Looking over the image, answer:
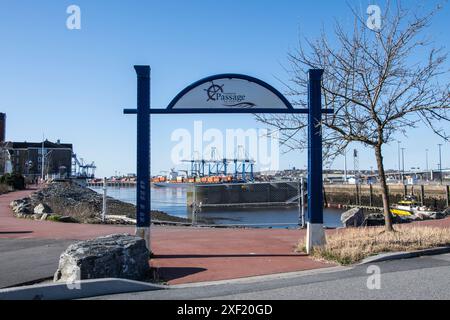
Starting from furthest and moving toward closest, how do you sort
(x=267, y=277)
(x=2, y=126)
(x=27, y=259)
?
1. (x=2, y=126)
2. (x=27, y=259)
3. (x=267, y=277)

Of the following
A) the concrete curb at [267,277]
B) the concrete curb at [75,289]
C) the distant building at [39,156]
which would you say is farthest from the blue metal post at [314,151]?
the distant building at [39,156]

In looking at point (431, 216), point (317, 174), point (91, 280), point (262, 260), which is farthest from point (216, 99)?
point (431, 216)

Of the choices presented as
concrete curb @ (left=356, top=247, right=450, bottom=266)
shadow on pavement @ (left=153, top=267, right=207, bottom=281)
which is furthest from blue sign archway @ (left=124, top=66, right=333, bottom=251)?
shadow on pavement @ (left=153, top=267, right=207, bottom=281)

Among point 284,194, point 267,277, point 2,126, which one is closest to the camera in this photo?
point 267,277

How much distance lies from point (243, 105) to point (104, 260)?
15.8 feet

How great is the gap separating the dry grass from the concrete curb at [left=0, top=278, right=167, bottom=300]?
3920 millimetres

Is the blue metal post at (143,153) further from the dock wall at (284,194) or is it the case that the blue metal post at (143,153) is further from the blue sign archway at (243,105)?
the dock wall at (284,194)

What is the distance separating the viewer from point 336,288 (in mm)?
6730

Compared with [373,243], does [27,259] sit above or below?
below

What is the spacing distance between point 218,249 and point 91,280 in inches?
174

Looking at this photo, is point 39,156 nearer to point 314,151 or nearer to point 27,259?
point 27,259

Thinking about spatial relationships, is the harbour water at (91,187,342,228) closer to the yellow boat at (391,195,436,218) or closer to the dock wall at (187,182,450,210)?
the yellow boat at (391,195,436,218)

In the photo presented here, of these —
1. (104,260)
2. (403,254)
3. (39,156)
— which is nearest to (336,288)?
(403,254)
